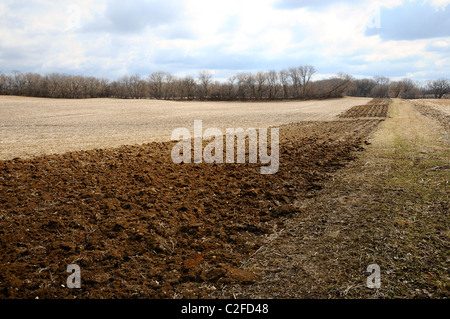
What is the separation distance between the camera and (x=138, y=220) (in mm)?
6332

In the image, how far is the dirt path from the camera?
423 cm

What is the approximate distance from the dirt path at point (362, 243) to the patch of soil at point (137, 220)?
375mm

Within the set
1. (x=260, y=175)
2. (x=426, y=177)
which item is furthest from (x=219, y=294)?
(x=426, y=177)

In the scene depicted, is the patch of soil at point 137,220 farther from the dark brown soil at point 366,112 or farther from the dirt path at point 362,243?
the dark brown soil at point 366,112

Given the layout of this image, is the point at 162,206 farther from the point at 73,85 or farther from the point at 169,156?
the point at 73,85

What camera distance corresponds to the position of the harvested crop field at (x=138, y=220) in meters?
4.44

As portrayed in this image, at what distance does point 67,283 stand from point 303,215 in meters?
4.91

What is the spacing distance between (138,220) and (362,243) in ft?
15.0

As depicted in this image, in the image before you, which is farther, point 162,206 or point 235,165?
point 235,165

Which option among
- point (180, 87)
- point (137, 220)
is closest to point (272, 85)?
point (180, 87)

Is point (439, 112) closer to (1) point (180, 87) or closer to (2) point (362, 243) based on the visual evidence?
(2) point (362, 243)

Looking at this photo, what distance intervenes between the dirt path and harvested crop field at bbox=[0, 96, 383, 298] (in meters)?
0.35

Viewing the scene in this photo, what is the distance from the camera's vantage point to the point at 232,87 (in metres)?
105

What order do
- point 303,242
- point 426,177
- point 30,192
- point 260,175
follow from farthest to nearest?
point 260,175 → point 426,177 → point 30,192 → point 303,242
